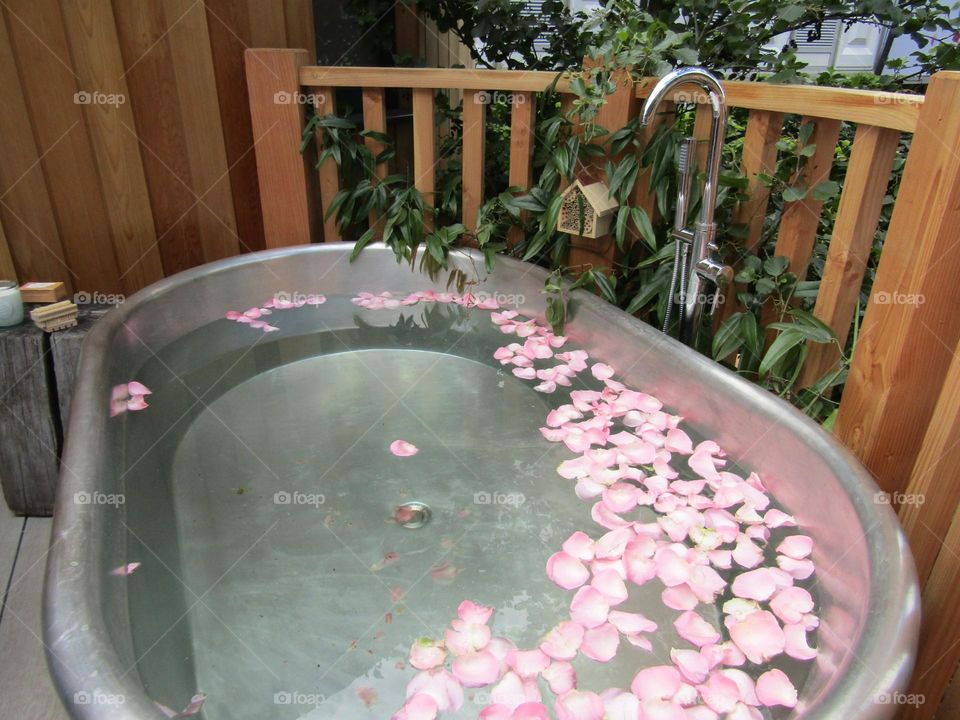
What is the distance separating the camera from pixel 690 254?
163 centimetres

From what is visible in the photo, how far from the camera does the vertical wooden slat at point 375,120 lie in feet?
7.25

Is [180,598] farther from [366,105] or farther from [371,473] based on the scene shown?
[366,105]

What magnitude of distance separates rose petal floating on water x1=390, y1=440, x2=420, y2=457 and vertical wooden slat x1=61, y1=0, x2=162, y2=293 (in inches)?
49.3

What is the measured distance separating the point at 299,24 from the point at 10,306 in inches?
61.0

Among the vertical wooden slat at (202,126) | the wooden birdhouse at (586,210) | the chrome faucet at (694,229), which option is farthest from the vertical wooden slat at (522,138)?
the vertical wooden slat at (202,126)

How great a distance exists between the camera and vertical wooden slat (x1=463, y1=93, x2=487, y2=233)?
6.88 ft

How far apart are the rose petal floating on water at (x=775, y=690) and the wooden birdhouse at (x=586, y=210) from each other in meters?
1.28

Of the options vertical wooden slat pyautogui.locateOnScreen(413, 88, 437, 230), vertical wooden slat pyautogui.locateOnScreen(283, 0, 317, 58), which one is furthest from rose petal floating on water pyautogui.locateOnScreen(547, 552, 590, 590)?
vertical wooden slat pyautogui.locateOnScreen(283, 0, 317, 58)

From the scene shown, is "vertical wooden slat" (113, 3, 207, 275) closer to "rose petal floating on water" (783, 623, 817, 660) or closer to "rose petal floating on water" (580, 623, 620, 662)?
"rose petal floating on water" (580, 623, 620, 662)

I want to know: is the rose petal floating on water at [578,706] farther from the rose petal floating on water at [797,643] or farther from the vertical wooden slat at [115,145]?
the vertical wooden slat at [115,145]

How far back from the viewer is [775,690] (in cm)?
101

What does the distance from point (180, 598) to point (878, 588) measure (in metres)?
1.11

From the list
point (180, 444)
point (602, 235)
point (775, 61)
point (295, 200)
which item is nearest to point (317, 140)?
point (295, 200)

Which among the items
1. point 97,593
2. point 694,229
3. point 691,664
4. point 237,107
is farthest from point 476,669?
point 237,107
